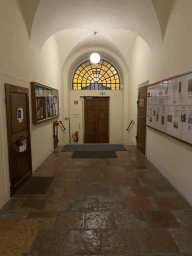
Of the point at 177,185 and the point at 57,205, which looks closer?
the point at 57,205

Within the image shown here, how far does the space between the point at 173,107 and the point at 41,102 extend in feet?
11.4

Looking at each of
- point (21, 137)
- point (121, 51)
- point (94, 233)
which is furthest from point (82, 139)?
point (94, 233)

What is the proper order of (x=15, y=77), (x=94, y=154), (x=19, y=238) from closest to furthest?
(x=19, y=238)
(x=15, y=77)
(x=94, y=154)

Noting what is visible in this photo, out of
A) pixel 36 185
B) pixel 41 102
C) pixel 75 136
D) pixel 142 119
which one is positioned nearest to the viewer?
pixel 36 185

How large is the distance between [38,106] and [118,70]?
6172 mm

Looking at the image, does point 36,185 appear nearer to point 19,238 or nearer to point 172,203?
point 19,238

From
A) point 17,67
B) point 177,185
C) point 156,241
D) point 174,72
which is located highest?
point 17,67

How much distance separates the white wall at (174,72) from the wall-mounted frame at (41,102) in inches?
126

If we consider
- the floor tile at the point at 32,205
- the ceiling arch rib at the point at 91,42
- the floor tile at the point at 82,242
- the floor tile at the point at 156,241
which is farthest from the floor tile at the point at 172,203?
the ceiling arch rib at the point at 91,42

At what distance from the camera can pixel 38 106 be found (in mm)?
5074

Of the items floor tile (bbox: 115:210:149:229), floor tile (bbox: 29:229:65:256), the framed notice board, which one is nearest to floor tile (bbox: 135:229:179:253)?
floor tile (bbox: 115:210:149:229)

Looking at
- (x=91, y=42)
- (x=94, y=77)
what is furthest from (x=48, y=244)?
(x=94, y=77)

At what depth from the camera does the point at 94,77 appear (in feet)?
32.7

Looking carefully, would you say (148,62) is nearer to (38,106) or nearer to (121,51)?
(121,51)
